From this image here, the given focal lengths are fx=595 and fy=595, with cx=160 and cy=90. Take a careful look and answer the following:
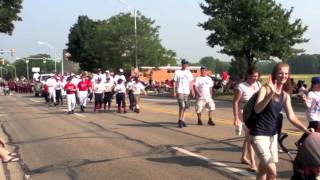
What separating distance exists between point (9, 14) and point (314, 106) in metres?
37.1

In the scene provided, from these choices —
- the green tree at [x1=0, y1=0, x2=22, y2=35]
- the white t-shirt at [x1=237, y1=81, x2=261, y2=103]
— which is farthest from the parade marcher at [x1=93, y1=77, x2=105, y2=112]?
the green tree at [x1=0, y1=0, x2=22, y2=35]

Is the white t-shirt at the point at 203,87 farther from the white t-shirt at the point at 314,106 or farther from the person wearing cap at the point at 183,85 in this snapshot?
the white t-shirt at the point at 314,106

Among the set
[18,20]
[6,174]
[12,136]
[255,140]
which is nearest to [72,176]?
[6,174]

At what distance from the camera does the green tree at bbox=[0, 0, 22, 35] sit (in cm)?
4375

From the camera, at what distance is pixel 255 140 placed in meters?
6.74

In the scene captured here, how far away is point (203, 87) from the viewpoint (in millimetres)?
16906

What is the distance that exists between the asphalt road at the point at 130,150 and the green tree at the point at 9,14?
26.0m

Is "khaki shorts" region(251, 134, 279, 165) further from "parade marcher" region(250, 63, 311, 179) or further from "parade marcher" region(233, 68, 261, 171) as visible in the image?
"parade marcher" region(233, 68, 261, 171)

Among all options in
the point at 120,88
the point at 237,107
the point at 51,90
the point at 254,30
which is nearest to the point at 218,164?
the point at 237,107

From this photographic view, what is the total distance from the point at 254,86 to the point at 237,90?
374 millimetres

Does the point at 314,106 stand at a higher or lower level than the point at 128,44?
lower

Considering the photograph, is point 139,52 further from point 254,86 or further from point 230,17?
point 254,86

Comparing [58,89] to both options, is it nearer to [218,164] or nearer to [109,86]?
[109,86]

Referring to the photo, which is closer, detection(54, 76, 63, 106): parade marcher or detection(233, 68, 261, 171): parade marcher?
detection(233, 68, 261, 171): parade marcher
